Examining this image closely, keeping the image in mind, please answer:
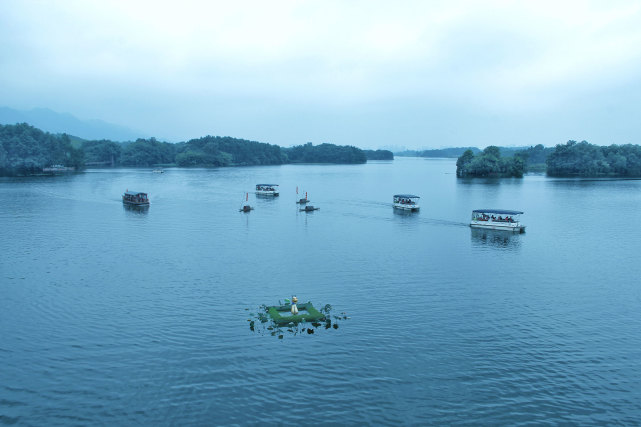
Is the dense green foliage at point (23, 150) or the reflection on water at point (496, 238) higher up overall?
the dense green foliage at point (23, 150)

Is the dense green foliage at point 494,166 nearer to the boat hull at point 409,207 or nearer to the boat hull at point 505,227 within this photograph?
the boat hull at point 409,207

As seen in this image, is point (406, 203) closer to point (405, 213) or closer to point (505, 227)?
point (405, 213)

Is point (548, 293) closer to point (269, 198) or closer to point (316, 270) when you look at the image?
point (316, 270)

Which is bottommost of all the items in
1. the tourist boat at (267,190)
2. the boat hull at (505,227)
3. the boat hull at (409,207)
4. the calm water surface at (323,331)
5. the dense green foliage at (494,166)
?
the calm water surface at (323,331)

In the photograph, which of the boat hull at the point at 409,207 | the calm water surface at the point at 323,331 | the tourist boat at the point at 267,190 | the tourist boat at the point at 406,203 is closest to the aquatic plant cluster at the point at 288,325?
Result: the calm water surface at the point at 323,331

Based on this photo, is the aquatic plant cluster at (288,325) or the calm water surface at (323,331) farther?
the aquatic plant cluster at (288,325)

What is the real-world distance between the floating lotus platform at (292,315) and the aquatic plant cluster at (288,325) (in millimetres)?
171

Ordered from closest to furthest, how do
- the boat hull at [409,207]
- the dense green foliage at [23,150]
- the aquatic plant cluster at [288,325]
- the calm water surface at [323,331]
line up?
1. the calm water surface at [323,331]
2. the aquatic plant cluster at [288,325]
3. the boat hull at [409,207]
4. the dense green foliage at [23,150]

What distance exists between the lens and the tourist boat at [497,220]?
2830 inches

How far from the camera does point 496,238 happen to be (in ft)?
218

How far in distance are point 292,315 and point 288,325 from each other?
931mm

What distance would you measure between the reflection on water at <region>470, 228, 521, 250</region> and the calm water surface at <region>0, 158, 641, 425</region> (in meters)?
0.60

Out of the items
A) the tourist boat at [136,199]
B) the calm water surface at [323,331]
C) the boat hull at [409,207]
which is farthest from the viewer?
the tourist boat at [136,199]

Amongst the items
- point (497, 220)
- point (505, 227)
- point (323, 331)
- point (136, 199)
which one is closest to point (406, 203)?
point (497, 220)
